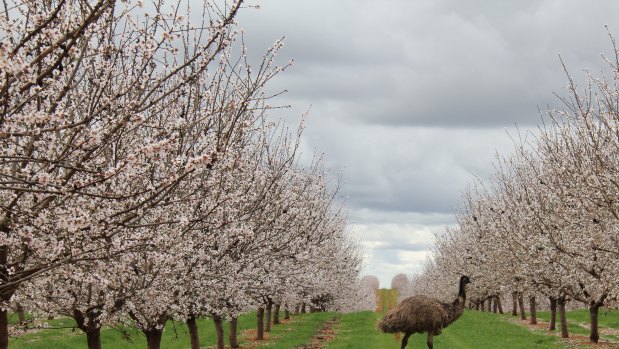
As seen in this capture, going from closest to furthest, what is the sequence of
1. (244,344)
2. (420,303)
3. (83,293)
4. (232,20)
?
(232,20) < (83,293) < (420,303) < (244,344)

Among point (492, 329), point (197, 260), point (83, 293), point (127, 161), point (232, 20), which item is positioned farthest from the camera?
point (492, 329)

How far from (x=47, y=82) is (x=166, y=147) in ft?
4.79

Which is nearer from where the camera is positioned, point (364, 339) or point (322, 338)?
point (364, 339)

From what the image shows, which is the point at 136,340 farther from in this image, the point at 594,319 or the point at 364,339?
the point at 594,319

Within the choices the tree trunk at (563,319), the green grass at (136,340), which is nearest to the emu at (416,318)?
the green grass at (136,340)

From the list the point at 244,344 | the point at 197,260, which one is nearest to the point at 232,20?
the point at 197,260

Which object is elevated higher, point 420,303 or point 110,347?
point 420,303

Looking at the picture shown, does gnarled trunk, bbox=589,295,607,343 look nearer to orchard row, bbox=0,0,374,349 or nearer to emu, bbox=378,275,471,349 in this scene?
emu, bbox=378,275,471,349

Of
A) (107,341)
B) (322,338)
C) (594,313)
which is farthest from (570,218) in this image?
(107,341)

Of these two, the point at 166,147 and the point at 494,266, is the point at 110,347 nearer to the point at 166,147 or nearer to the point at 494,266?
the point at 494,266

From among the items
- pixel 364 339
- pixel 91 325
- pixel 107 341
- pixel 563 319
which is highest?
pixel 91 325

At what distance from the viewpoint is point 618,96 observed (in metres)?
17.1

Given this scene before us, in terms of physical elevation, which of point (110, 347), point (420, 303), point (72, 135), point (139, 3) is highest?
point (139, 3)

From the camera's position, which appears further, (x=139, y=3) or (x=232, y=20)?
(x=232, y=20)
